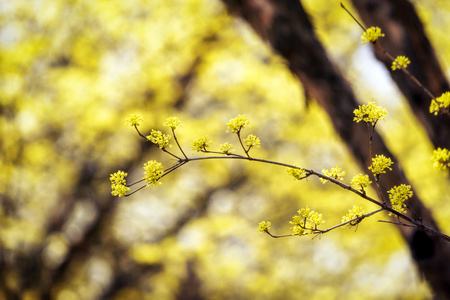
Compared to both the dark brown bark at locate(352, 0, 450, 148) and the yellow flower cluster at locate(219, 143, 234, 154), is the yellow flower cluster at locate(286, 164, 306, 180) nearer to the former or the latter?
the yellow flower cluster at locate(219, 143, 234, 154)

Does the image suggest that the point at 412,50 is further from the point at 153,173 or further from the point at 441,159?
the point at 153,173

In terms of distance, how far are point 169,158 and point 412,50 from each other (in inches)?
129

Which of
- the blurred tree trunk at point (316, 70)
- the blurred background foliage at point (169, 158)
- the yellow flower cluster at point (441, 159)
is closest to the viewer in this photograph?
the yellow flower cluster at point (441, 159)

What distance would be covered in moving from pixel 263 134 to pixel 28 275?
3.43 m

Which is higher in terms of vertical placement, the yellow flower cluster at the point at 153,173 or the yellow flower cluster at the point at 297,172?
the yellow flower cluster at the point at 153,173

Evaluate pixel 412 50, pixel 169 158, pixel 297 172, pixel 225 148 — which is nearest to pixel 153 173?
pixel 225 148

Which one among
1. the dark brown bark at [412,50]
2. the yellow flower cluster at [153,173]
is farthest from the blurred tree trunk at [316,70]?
the yellow flower cluster at [153,173]

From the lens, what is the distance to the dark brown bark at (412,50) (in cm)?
187

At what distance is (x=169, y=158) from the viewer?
4660mm

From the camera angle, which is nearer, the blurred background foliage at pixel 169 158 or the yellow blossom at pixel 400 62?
the yellow blossom at pixel 400 62

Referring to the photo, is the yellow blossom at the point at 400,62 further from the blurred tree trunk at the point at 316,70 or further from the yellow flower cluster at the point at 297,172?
the blurred tree trunk at the point at 316,70

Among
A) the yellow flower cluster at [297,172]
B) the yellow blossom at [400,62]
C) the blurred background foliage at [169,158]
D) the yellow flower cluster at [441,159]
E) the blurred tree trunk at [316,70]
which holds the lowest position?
the yellow flower cluster at [441,159]

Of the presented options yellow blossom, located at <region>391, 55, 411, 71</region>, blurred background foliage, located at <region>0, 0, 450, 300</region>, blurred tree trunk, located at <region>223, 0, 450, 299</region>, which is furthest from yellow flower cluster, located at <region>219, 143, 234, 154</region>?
blurred background foliage, located at <region>0, 0, 450, 300</region>

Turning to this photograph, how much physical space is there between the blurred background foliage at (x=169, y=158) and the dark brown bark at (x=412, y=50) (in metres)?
1.23
